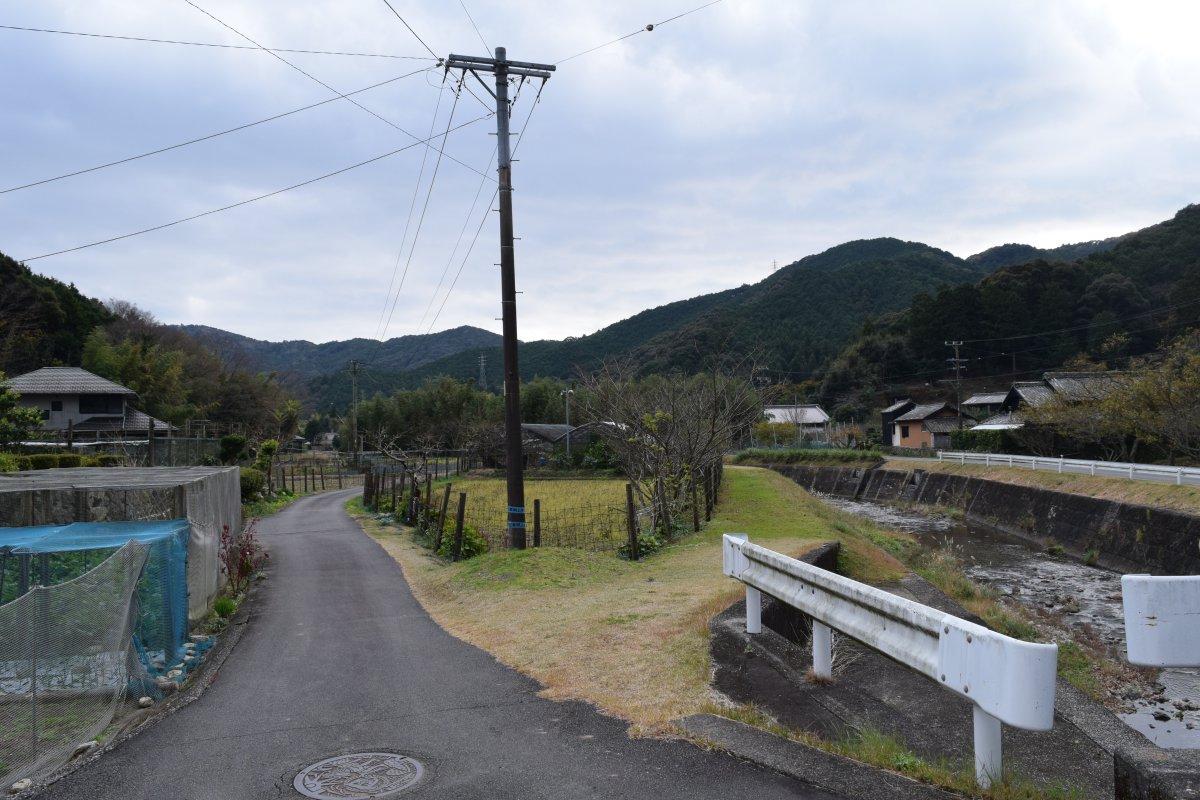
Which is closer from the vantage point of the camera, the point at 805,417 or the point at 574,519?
the point at 574,519

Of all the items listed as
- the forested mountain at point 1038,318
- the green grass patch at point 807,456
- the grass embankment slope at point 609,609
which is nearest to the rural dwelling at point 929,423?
the green grass patch at point 807,456

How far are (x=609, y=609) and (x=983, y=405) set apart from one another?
6399cm

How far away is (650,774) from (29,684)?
4192mm

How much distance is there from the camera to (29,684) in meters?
5.39

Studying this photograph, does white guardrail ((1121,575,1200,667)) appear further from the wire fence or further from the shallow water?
the wire fence

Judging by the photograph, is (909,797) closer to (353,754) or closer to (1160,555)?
(353,754)

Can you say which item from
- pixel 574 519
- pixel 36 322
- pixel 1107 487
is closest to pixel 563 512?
pixel 574 519

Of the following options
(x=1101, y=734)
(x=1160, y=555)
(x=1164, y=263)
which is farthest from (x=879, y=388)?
(x=1101, y=734)

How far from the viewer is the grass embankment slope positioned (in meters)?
5.86

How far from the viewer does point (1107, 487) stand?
24.5 metres

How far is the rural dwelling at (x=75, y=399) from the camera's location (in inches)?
1451

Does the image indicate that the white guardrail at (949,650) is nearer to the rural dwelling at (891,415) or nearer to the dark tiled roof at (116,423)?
the dark tiled roof at (116,423)

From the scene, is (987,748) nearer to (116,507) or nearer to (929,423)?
(116,507)

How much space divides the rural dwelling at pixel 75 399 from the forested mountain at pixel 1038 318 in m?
64.2
